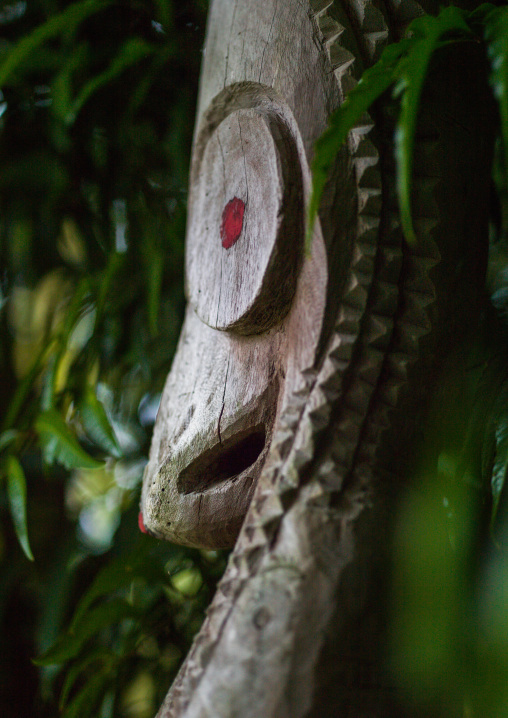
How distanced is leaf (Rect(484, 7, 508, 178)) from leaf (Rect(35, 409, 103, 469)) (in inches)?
15.9

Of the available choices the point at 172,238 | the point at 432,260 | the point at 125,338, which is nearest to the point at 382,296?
the point at 432,260

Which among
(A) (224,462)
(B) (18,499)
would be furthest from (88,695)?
(A) (224,462)

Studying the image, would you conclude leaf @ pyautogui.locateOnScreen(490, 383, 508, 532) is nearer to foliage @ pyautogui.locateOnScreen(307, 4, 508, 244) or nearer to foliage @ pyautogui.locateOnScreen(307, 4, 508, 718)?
foliage @ pyautogui.locateOnScreen(307, 4, 508, 718)

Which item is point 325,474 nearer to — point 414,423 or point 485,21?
point 414,423

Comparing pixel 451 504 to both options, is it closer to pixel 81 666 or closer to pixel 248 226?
pixel 248 226

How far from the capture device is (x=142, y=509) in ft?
1.41

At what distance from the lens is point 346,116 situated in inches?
11.7

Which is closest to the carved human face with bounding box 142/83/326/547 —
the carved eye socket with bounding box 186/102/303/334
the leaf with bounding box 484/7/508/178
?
the carved eye socket with bounding box 186/102/303/334

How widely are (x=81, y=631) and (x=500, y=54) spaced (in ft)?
1.75

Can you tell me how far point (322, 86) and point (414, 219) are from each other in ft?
0.31

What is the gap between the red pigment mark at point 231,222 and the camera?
1.29 feet

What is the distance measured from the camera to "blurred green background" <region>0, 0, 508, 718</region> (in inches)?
24.3

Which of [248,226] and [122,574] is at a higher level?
[248,226]

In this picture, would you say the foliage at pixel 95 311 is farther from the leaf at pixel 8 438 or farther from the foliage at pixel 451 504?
the foliage at pixel 451 504
